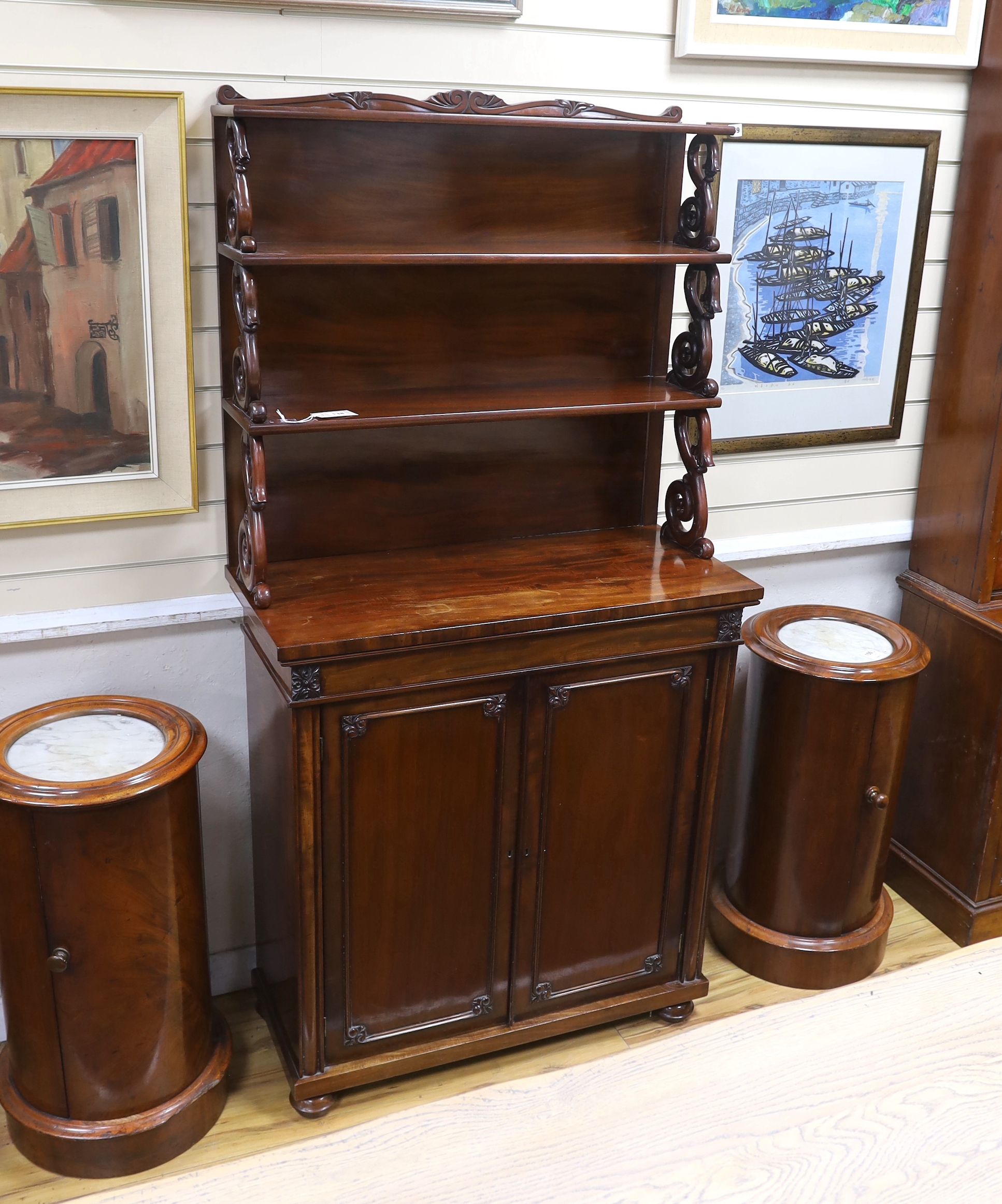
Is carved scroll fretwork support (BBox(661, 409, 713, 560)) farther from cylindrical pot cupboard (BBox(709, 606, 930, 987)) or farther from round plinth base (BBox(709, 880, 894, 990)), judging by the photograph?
round plinth base (BBox(709, 880, 894, 990))

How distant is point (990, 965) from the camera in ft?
3.12

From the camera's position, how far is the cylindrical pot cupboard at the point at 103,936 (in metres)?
2.26

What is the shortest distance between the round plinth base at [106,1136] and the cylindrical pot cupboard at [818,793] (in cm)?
148

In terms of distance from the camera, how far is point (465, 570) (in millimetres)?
2619

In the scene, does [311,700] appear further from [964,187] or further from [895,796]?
[964,187]

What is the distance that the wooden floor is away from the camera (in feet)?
8.16

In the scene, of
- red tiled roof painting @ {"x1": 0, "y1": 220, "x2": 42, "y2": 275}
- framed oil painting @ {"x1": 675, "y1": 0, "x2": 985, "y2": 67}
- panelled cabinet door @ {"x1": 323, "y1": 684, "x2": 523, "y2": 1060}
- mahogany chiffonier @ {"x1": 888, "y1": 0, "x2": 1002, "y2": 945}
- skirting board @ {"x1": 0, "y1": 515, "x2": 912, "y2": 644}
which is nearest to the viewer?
red tiled roof painting @ {"x1": 0, "y1": 220, "x2": 42, "y2": 275}

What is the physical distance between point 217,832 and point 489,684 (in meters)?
0.91

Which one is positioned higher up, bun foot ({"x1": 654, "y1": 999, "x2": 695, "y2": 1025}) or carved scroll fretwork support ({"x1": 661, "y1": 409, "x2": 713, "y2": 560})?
carved scroll fretwork support ({"x1": 661, "y1": 409, "x2": 713, "y2": 560})

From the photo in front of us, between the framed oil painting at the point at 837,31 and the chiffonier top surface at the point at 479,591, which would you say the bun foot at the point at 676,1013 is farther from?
the framed oil painting at the point at 837,31

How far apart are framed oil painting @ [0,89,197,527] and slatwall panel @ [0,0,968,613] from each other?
46mm

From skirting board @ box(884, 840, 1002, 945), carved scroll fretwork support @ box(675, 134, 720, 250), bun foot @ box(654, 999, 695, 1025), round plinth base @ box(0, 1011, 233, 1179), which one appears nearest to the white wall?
carved scroll fretwork support @ box(675, 134, 720, 250)

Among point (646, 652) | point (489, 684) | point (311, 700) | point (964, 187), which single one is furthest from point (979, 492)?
point (311, 700)

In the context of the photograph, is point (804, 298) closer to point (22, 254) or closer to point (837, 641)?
point (837, 641)
